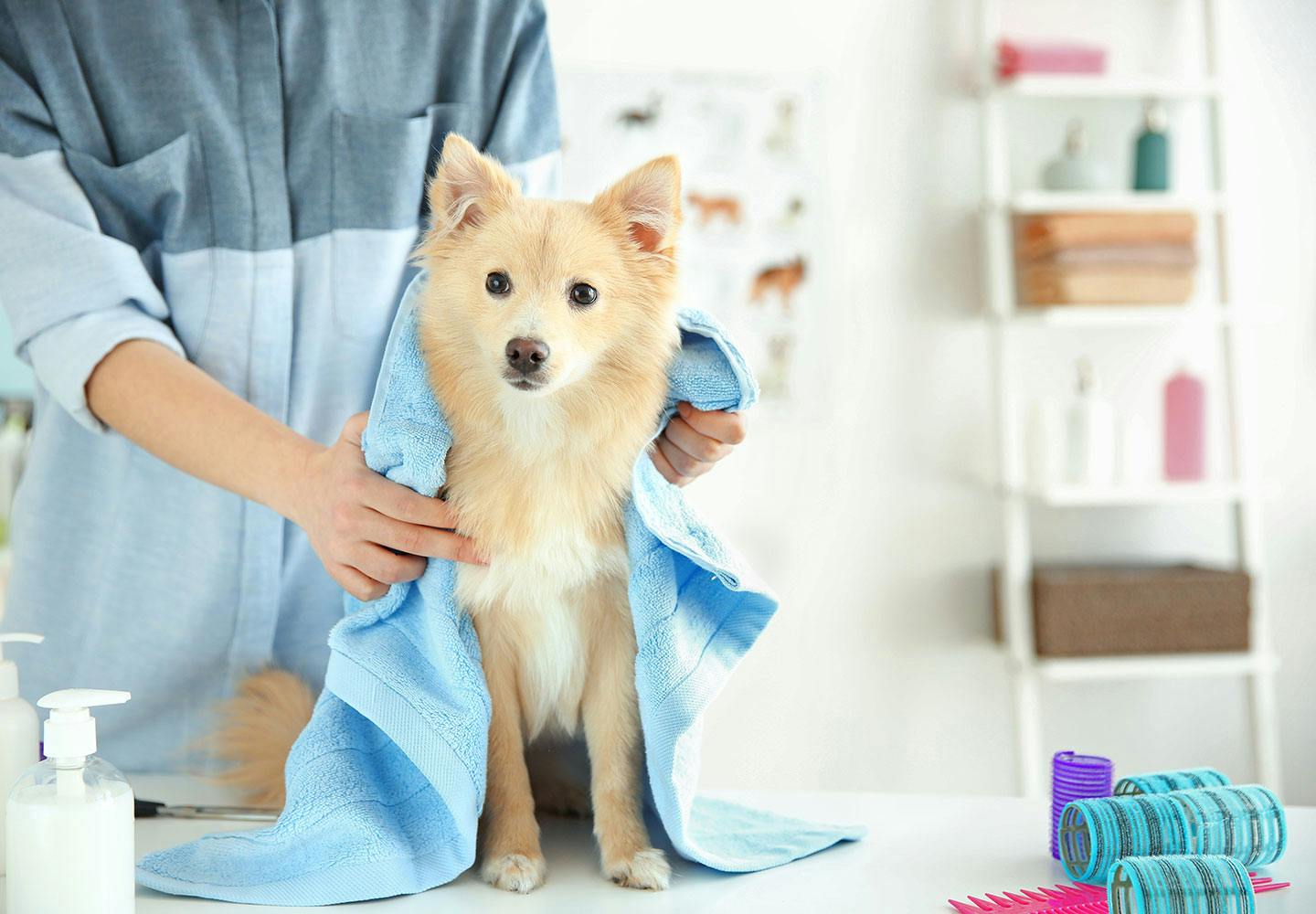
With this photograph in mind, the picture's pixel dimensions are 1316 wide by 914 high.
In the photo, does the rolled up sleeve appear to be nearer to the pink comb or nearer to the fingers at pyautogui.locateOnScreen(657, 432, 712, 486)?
the fingers at pyautogui.locateOnScreen(657, 432, 712, 486)

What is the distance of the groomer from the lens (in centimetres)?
113

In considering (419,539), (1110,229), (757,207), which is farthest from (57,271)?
(1110,229)

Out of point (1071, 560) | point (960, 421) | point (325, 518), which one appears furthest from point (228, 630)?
point (1071, 560)

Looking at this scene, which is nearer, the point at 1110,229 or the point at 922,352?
the point at 1110,229

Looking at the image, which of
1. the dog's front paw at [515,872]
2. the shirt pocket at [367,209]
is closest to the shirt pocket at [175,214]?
the shirt pocket at [367,209]

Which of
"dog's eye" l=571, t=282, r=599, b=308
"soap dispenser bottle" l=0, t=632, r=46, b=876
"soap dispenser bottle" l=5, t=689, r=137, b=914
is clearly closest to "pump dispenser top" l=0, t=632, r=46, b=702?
"soap dispenser bottle" l=0, t=632, r=46, b=876

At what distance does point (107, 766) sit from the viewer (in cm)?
68

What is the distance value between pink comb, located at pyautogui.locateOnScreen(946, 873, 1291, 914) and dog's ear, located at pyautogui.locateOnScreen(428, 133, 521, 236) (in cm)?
66

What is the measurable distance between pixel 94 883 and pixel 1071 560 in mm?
2388

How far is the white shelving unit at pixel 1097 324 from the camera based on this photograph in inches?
93.4

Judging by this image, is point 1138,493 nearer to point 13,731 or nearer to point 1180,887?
point 1180,887

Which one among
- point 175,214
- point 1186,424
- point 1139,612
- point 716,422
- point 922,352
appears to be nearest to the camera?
point 716,422

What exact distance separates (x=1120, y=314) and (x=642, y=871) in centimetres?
200

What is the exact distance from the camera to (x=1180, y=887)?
0.66 meters
